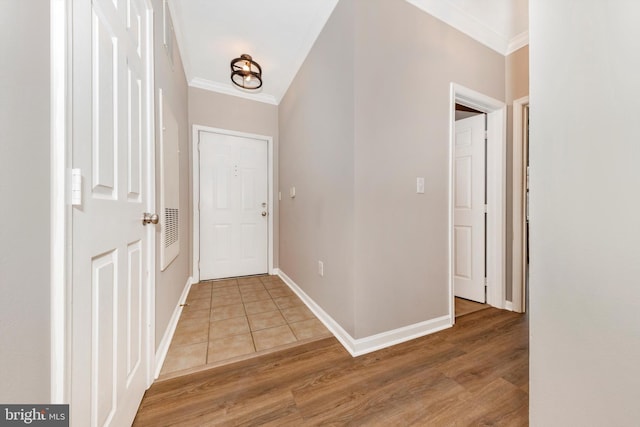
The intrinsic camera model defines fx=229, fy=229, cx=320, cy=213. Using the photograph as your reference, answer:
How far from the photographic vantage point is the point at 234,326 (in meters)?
1.89

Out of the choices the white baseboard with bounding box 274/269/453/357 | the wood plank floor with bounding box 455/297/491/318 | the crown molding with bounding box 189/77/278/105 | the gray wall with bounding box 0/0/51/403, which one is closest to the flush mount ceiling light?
the crown molding with bounding box 189/77/278/105

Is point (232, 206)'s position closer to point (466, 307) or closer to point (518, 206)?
point (466, 307)

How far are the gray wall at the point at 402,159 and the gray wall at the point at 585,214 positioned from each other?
90cm

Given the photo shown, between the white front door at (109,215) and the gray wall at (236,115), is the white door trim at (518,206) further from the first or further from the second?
the white front door at (109,215)

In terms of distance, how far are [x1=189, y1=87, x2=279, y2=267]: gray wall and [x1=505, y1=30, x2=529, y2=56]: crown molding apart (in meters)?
2.78

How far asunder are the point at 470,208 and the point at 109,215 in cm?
288

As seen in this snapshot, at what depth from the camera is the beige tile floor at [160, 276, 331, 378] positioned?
4.97ft

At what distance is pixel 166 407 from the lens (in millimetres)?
1128

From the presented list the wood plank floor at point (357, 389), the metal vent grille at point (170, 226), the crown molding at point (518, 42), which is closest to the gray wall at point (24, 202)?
the wood plank floor at point (357, 389)

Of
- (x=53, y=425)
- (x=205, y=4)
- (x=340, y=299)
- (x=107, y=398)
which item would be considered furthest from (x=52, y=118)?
(x=205, y=4)

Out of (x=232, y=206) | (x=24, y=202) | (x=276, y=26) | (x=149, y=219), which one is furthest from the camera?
(x=232, y=206)

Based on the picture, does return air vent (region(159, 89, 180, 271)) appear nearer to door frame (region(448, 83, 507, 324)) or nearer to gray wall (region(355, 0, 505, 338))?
gray wall (region(355, 0, 505, 338))

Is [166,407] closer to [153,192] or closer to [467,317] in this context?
[153,192]

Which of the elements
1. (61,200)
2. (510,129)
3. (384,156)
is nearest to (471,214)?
(510,129)
